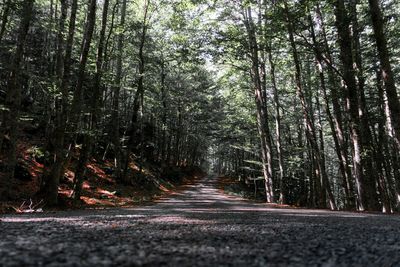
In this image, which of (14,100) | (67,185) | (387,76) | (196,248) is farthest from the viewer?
(67,185)

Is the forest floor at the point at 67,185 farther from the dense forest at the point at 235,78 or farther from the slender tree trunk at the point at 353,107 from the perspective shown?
the slender tree trunk at the point at 353,107

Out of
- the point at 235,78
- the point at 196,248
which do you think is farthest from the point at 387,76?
the point at 235,78

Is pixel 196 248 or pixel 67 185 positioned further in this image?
pixel 67 185

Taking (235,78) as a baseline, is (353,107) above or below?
below

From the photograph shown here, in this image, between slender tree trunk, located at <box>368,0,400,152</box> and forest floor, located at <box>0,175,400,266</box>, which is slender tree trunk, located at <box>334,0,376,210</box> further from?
forest floor, located at <box>0,175,400,266</box>

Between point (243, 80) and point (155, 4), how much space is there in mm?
10322

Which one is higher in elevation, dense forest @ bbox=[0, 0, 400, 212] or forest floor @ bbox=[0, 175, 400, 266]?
dense forest @ bbox=[0, 0, 400, 212]

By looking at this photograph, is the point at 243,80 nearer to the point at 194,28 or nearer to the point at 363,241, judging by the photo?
the point at 194,28

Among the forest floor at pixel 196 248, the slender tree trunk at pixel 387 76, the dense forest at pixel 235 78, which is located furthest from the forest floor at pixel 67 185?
the slender tree trunk at pixel 387 76

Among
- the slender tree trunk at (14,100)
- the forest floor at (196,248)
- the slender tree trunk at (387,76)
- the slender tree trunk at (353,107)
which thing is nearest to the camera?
the forest floor at (196,248)

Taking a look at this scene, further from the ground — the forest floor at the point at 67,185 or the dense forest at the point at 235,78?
the dense forest at the point at 235,78

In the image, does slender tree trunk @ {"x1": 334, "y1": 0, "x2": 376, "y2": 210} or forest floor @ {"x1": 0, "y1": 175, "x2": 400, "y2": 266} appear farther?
slender tree trunk @ {"x1": 334, "y1": 0, "x2": 376, "y2": 210}

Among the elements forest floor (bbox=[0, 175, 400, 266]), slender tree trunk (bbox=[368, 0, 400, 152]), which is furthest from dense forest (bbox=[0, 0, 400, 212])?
forest floor (bbox=[0, 175, 400, 266])

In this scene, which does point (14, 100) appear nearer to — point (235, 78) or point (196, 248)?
point (196, 248)
